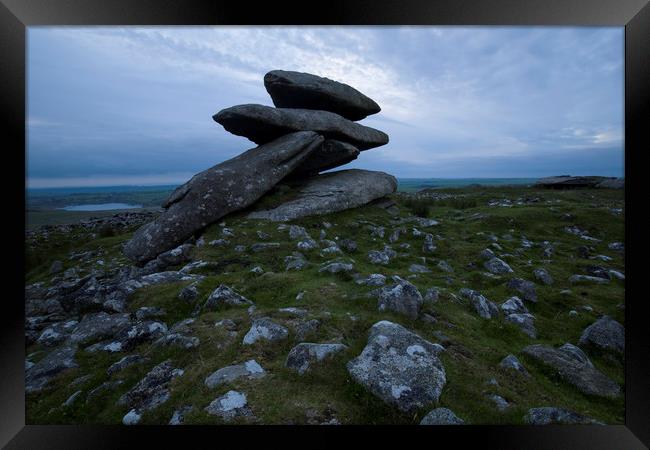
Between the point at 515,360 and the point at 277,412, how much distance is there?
4.60 m

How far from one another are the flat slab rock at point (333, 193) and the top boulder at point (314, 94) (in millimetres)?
4621

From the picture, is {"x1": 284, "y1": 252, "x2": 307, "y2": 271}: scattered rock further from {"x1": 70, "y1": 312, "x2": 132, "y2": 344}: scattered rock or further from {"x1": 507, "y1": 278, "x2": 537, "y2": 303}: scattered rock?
{"x1": 507, "y1": 278, "x2": 537, "y2": 303}: scattered rock

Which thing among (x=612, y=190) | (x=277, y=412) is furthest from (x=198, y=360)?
(x=612, y=190)

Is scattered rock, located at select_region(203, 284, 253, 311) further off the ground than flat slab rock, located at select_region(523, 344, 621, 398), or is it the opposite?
scattered rock, located at select_region(203, 284, 253, 311)

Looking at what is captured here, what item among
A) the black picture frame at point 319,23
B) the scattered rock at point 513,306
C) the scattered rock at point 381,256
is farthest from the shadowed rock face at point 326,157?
the scattered rock at point 513,306

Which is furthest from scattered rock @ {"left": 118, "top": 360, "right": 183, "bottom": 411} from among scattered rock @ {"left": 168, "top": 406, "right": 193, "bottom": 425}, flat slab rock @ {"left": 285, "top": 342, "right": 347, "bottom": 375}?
flat slab rock @ {"left": 285, "top": 342, "right": 347, "bottom": 375}

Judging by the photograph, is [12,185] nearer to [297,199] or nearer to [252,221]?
[252,221]

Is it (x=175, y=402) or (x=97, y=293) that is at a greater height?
(x=97, y=293)

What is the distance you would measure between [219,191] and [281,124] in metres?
6.08

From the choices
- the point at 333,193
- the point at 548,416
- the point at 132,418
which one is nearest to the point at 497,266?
the point at 548,416

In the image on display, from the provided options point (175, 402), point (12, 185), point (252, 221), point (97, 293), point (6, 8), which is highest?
point (6, 8)

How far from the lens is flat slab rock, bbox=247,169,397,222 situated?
16.8m

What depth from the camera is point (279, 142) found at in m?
19.6

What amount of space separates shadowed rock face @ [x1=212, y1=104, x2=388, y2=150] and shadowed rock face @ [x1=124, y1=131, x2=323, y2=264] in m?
0.88
